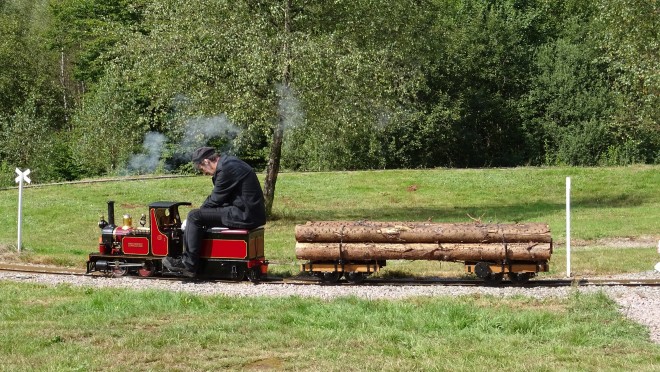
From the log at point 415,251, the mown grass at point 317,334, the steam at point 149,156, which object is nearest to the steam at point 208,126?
the log at point 415,251

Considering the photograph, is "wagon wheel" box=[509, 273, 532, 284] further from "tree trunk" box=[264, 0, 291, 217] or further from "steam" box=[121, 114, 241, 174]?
"steam" box=[121, 114, 241, 174]

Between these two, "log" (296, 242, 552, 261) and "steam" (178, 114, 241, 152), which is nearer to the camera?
"log" (296, 242, 552, 261)

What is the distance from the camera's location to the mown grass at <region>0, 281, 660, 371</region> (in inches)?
383

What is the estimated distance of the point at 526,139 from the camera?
161ft

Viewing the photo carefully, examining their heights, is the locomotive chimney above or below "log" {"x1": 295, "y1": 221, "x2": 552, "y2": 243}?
above

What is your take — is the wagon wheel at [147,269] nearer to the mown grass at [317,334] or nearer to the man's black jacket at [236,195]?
the man's black jacket at [236,195]

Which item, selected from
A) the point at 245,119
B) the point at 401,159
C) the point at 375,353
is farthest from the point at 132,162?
the point at 375,353

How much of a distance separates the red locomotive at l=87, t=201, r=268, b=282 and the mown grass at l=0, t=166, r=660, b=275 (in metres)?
5.73

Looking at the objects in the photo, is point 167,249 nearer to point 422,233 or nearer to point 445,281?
point 422,233

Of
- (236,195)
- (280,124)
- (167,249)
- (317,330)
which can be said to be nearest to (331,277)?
(236,195)

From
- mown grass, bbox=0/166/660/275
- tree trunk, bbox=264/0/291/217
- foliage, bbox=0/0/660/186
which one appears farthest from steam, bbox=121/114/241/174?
tree trunk, bbox=264/0/291/217

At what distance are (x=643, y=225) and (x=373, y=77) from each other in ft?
28.2

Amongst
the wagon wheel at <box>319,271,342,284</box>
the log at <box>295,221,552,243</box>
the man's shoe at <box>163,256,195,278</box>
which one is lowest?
the wagon wheel at <box>319,271,342,284</box>

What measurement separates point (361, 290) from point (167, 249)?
3555 mm
